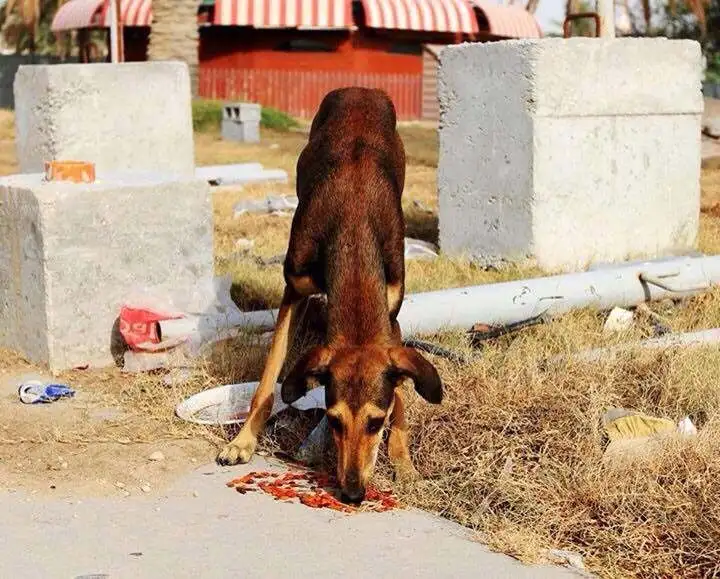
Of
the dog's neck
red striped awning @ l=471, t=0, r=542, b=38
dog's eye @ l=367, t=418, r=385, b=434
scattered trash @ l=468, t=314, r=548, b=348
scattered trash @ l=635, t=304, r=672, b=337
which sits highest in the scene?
red striped awning @ l=471, t=0, r=542, b=38

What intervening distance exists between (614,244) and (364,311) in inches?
195

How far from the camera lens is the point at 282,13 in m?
32.9

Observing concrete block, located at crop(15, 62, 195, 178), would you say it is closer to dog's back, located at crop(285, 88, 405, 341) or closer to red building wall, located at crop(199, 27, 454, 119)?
dog's back, located at crop(285, 88, 405, 341)

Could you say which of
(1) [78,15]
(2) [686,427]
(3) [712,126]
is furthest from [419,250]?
(1) [78,15]

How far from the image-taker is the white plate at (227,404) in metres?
5.52

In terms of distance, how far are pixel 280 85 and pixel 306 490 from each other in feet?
98.6

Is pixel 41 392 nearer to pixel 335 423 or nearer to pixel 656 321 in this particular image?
pixel 335 423

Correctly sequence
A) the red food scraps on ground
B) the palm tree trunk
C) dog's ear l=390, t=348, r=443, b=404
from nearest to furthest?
dog's ear l=390, t=348, r=443, b=404, the red food scraps on ground, the palm tree trunk

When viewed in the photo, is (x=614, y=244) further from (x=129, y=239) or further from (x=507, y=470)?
(x=507, y=470)

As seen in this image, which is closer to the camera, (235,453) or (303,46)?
(235,453)

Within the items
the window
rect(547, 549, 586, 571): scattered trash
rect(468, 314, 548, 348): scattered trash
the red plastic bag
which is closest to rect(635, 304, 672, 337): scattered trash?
rect(468, 314, 548, 348): scattered trash

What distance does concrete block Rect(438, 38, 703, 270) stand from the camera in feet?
28.9

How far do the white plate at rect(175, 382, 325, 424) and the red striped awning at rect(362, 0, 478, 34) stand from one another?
94.4ft

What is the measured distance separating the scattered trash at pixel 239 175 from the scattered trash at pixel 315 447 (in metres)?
9.44
